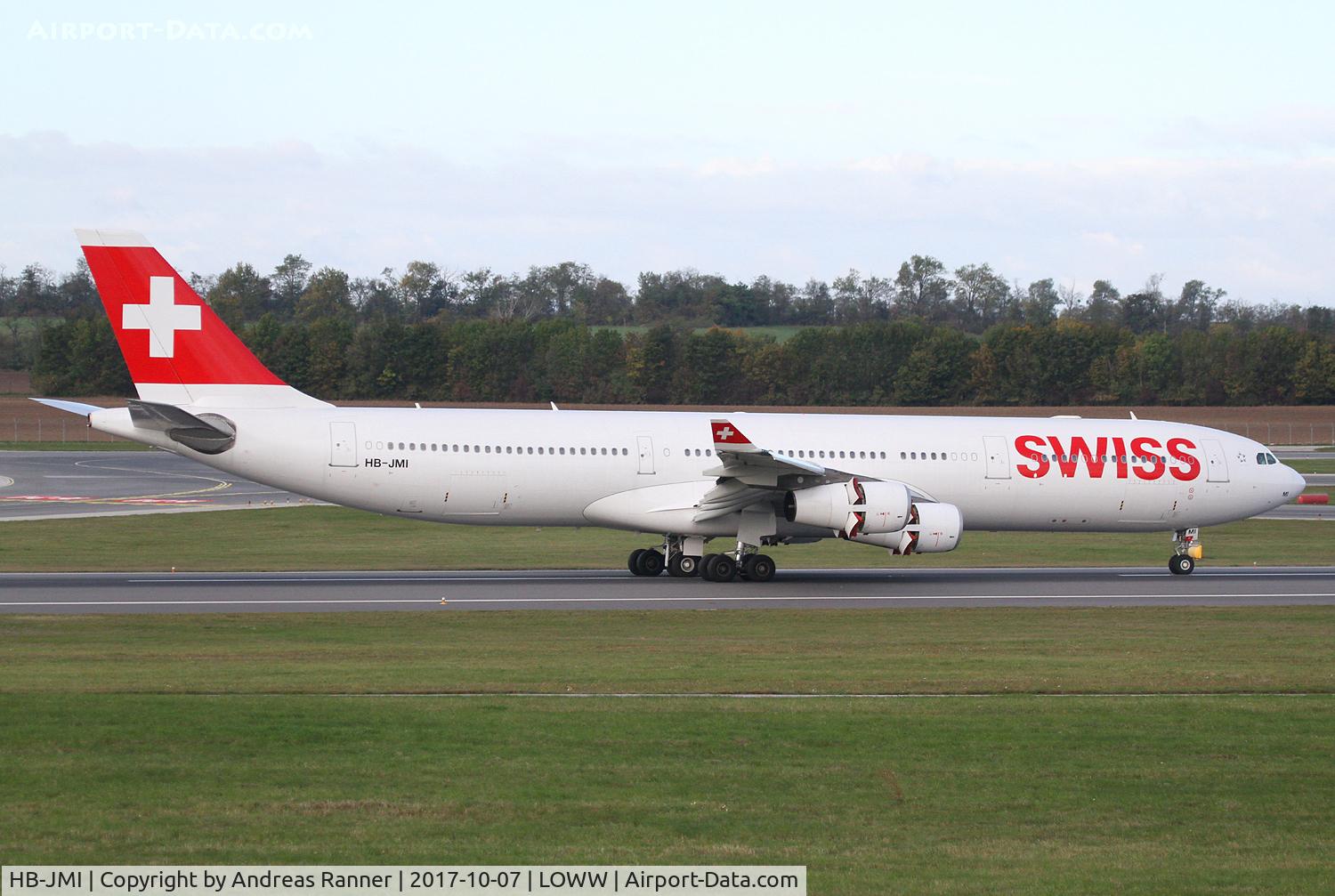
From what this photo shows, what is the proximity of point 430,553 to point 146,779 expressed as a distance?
23.0 metres

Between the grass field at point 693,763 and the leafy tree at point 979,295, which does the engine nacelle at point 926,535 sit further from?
the leafy tree at point 979,295

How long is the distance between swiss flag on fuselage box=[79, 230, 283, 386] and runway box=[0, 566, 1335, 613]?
387cm

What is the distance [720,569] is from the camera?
27078 millimetres

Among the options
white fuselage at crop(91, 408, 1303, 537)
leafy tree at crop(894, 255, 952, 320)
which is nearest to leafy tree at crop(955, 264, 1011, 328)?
leafy tree at crop(894, 255, 952, 320)

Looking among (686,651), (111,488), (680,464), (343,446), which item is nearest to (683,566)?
(680,464)

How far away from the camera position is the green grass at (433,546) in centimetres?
3044

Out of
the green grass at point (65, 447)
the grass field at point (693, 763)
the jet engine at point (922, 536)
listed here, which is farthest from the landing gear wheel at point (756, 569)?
the green grass at point (65, 447)

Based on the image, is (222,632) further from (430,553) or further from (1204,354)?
(1204,354)

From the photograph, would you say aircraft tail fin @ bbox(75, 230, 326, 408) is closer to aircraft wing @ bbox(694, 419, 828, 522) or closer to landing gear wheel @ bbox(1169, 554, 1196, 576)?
aircraft wing @ bbox(694, 419, 828, 522)

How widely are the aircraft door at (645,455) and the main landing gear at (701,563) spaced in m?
1.50

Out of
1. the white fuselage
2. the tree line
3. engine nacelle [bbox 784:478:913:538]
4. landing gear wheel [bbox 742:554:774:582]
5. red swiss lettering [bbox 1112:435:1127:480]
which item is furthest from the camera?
the tree line

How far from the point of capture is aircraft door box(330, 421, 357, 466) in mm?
26281

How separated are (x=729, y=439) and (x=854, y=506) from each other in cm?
260

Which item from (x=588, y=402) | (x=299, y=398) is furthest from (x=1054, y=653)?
(x=588, y=402)
